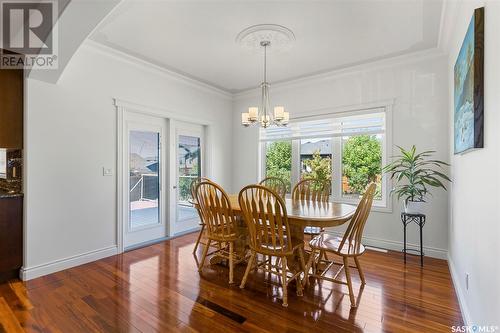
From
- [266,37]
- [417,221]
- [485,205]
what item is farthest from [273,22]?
[417,221]

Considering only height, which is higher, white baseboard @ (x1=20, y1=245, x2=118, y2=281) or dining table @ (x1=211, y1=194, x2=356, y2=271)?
dining table @ (x1=211, y1=194, x2=356, y2=271)

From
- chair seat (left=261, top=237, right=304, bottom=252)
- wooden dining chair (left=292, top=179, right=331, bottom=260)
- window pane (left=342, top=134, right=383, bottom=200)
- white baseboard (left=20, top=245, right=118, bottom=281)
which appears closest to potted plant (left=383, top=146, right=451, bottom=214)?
window pane (left=342, top=134, right=383, bottom=200)

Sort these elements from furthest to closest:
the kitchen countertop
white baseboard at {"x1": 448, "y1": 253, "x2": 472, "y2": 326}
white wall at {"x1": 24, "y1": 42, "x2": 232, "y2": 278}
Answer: white wall at {"x1": 24, "y1": 42, "x2": 232, "y2": 278} < the kitchen countertop < white baseboard at {"x1": 448, "y1": 253, "x2": 472, "y2": 326}

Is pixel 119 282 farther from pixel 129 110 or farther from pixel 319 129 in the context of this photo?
pixel 319 129

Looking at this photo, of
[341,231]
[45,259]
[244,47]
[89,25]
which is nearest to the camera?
[89,25]

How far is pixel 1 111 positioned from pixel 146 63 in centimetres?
177

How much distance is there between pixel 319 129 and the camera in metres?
4.32

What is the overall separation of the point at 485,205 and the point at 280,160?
346cm

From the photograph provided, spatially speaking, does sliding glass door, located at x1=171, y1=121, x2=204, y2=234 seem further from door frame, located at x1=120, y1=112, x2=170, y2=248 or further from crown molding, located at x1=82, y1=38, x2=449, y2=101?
crown molding, located at x1=82, y1=38, x2=449, y2=101

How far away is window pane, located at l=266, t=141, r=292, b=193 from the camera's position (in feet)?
15.5

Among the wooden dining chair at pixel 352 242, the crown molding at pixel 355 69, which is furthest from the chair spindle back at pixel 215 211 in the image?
the crown molding at pixel 355 69

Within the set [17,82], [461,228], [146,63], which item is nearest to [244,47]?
[146,63]

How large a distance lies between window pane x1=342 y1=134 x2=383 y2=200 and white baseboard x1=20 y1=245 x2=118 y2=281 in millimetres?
3552

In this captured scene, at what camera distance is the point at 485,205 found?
1.49 meters
